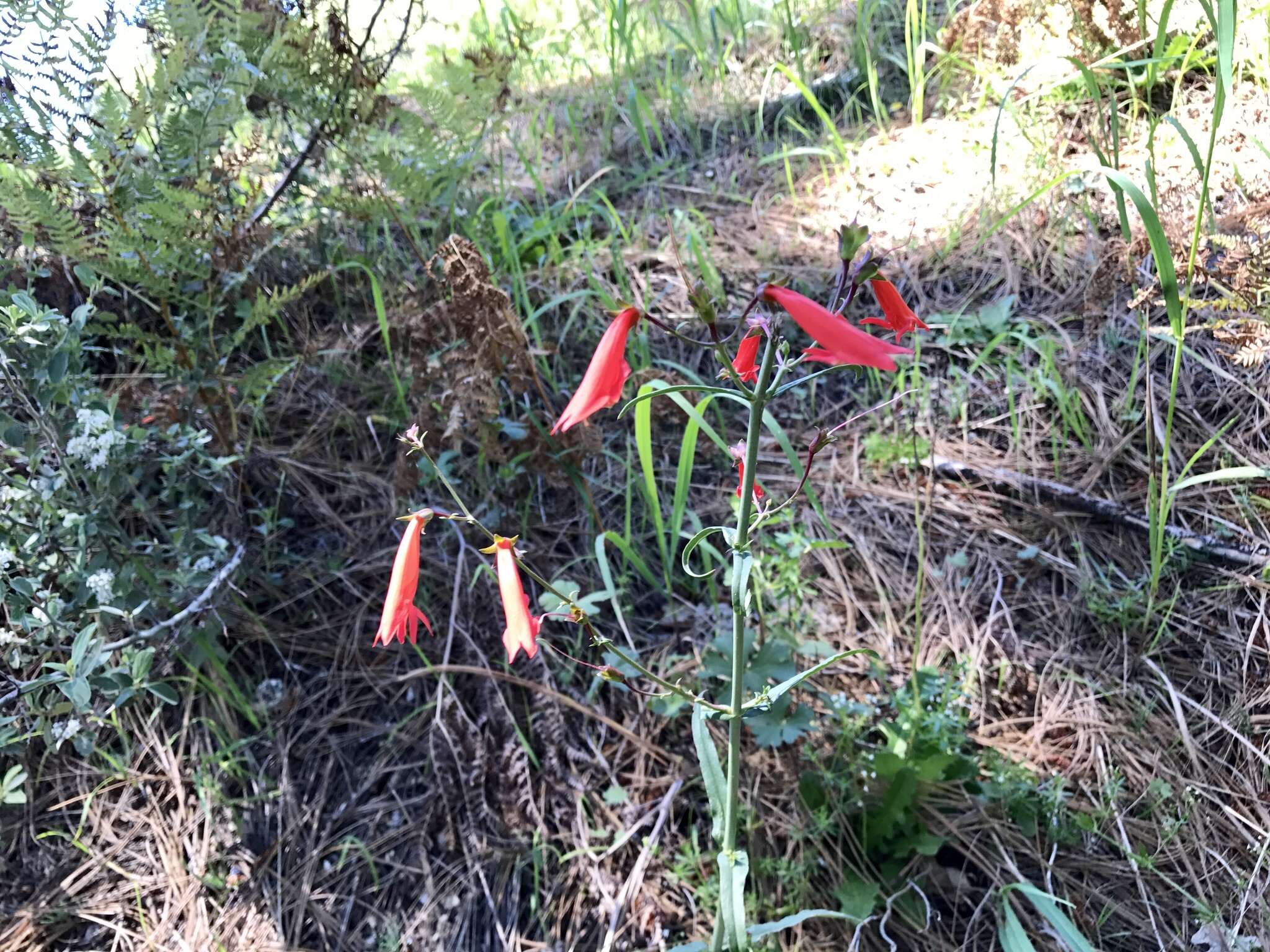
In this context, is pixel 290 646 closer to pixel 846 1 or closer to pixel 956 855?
pixel 956 855

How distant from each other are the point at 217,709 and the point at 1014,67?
3356 millimetres

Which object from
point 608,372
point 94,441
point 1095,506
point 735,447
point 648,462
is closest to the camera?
point 608,372

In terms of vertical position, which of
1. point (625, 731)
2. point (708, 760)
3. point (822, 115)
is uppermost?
point (822, 115)

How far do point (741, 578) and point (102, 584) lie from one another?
140cm

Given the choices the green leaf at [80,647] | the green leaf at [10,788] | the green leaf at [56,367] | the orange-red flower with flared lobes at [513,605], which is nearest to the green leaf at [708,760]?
the orange-red flower with flared lobes at [513,605]

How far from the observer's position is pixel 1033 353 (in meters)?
2.59

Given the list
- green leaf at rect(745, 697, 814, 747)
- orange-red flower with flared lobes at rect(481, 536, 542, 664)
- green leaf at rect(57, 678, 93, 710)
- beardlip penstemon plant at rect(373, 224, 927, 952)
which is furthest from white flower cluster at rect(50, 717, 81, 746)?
green leaf at rect(745, 697, 814, 747)

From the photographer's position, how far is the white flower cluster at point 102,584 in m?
1.80

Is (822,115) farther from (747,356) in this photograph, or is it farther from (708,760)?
(708,760)

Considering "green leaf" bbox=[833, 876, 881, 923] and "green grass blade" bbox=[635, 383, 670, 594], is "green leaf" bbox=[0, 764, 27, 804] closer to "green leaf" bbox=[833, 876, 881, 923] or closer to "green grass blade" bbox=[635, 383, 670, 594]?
"green grass blade" bbox=[635, 383, 670, 594]

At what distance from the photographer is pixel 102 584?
5.94 ft

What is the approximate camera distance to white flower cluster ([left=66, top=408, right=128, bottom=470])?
183 cm

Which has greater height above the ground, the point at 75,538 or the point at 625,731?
the point at 75,538

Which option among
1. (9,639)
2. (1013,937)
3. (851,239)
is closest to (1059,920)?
(1013,937)
